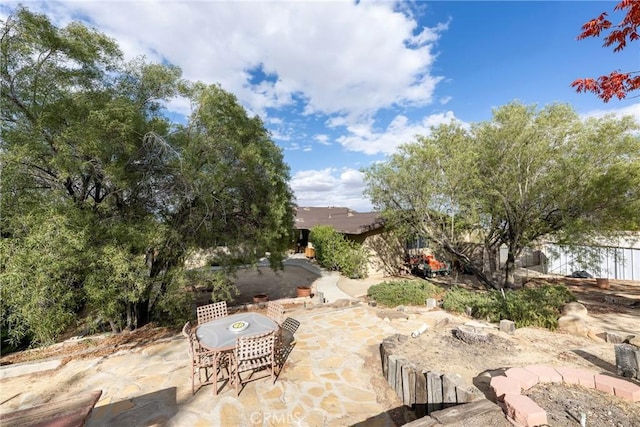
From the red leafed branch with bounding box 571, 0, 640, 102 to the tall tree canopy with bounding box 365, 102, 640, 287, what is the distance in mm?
4392

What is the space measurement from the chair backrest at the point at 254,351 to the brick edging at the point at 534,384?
10.6ft

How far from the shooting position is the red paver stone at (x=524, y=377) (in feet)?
11.2

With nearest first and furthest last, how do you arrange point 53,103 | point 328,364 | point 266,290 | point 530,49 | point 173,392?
point 173,392, point 328,364, point 53,103, point 530,49, point 266,290

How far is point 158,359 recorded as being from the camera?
526 centimetres

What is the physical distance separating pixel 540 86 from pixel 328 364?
11698 mm

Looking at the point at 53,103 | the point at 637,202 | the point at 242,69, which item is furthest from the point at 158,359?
the point at 637,202

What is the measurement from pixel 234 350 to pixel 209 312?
2113 mm

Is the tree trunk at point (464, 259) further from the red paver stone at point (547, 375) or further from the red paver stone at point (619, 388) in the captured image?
the red paver stone at point (619, 388)

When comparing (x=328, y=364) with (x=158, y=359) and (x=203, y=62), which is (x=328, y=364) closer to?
(x=158, y=359)

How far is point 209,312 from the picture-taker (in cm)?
593

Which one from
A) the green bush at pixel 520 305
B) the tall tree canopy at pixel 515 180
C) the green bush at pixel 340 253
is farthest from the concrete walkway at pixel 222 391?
the green bush at pixel 340 253

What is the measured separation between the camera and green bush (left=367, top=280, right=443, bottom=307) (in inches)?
352

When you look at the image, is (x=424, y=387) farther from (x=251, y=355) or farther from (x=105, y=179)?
(x=105, y=179)

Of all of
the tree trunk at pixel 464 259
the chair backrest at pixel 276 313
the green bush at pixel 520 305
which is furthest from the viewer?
the tree trunk at pixel 464 259
